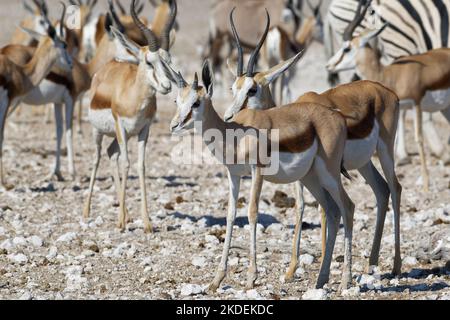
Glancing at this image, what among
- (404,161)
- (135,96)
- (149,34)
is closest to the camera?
(149,34)

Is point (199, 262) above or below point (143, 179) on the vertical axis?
below

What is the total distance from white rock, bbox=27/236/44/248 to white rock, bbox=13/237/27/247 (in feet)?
0.19

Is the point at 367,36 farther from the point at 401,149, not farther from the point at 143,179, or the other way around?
the point at 143,179

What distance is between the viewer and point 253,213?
23.4 ft

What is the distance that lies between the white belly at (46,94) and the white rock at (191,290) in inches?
240

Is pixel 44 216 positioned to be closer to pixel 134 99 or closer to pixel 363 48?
pixel 134 99

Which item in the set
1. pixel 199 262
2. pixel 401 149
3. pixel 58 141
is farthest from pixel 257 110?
pixel 401 149

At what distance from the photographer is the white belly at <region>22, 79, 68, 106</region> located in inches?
499

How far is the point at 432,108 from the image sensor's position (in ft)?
40.2

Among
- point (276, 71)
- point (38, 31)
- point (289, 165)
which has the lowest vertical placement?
point (289, 165)

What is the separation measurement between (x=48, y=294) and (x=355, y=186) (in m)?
5.89

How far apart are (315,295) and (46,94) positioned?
22.2 feet

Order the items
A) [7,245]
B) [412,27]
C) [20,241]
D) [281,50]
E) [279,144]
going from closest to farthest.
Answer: [279,144], [7,245], [20,241], [412,27], [281,50]

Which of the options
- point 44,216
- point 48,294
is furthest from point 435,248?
point 44,216
